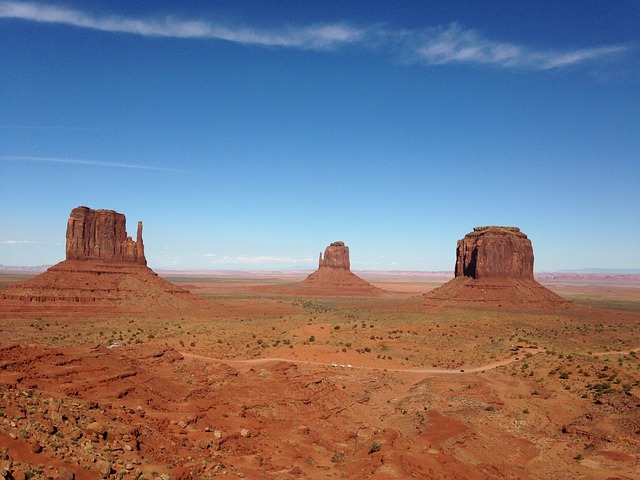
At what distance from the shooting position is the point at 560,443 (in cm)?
2353

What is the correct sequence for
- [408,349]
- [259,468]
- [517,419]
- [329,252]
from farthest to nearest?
[329,252] < [408,349] < [517,419] < [259,468]

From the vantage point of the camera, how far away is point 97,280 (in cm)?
8138

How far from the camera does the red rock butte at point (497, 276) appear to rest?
99625 mm

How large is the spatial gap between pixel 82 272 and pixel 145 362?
58635 mm

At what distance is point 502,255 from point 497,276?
4918 millimetres

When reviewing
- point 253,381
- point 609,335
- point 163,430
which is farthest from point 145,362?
point 609,335

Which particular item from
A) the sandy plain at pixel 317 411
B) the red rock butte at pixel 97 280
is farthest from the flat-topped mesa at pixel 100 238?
the sandy plain at pixel 317 411

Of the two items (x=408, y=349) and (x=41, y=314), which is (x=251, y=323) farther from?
(x=41, y=314)

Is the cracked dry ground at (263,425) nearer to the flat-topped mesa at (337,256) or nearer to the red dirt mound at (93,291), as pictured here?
the red dirt mound at (93,291)

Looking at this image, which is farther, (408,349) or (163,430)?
(408,349)

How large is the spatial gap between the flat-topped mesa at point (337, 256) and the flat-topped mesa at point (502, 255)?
69303mm

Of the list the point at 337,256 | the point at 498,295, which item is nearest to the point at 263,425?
the point at 498,295

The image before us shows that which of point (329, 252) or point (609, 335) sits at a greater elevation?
point (329, 252)

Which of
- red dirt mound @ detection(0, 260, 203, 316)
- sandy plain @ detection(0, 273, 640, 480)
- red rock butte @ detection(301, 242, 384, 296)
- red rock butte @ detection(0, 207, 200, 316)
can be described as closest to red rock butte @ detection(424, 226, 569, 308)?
red rock butte @ detection(301, 242, 384, 296)
